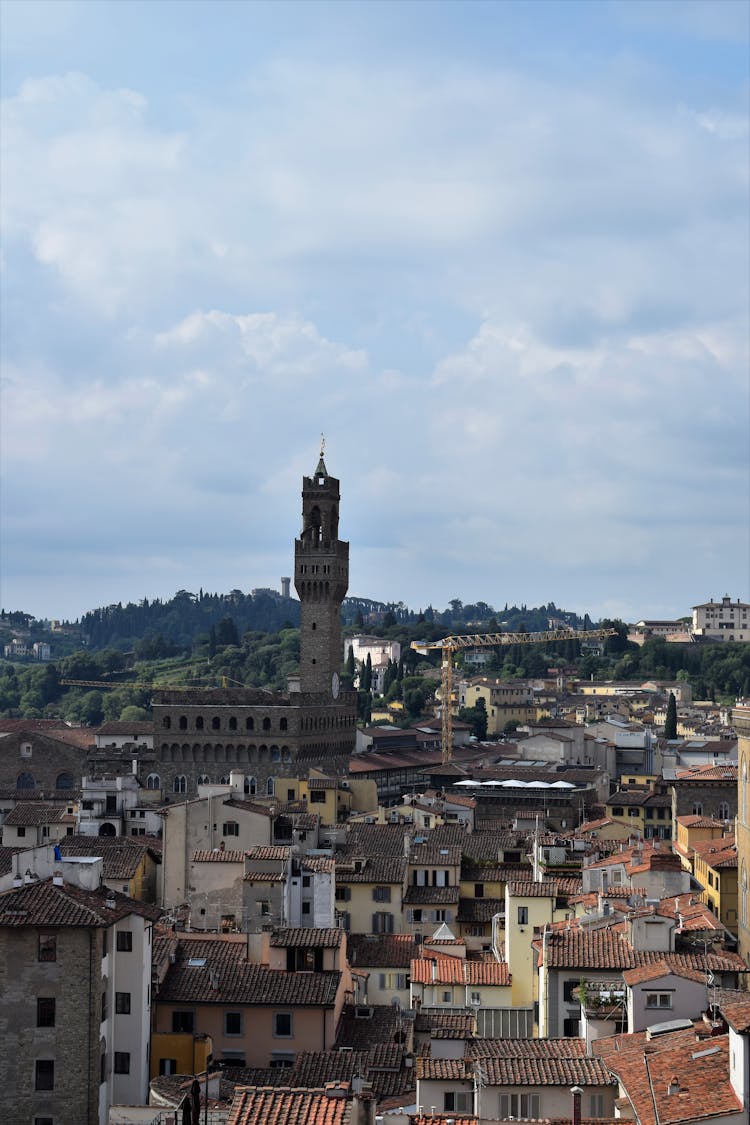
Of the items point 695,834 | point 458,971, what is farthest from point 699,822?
point 458,971

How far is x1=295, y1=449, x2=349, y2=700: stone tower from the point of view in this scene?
333 ft

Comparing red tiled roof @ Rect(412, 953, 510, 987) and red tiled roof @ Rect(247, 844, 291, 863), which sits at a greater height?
red tiled roof @ Rect(247, 844, 291, 863)

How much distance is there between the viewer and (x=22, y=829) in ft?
210

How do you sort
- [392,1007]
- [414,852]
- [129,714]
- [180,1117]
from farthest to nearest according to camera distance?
[129,714]
[414,852]
[392,1007]
[180,1117]

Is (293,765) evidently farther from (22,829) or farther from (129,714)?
(129,714)

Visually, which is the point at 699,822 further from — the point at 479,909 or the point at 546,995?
the point at 546,995

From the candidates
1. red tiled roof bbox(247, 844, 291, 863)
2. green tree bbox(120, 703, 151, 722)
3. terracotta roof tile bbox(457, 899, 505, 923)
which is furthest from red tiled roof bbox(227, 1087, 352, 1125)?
green tree bbox(120, 703, 151, 722)

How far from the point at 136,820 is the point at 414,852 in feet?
49.6

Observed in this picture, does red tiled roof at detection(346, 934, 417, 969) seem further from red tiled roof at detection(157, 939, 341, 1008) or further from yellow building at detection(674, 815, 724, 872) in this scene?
yellow building at detection(674, 815, 724, 872)

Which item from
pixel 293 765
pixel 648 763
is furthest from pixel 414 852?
pixel 648 763

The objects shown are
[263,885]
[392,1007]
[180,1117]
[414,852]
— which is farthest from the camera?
[414,852]

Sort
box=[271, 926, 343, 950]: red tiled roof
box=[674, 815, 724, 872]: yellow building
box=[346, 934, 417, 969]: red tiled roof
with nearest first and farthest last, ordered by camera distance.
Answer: box=[271, 926, 343, 950]: red tiled roof < box=[346, 934, 417, 969]: red tiled roof < box=[674, 815, 724, 872]: yellow building

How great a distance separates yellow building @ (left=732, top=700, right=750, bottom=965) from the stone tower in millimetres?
49982

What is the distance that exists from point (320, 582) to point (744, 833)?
186 ft
